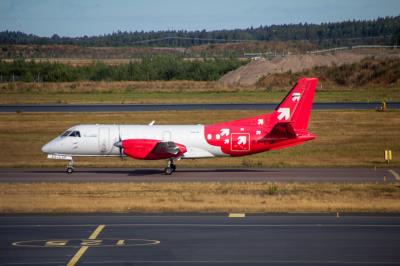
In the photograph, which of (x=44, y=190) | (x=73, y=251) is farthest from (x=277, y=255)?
(x=44, y=190)

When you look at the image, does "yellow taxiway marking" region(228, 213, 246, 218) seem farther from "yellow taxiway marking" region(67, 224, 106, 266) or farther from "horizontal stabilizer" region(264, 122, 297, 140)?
"horizontal stabilizer" region(264, 122, 297, 140)

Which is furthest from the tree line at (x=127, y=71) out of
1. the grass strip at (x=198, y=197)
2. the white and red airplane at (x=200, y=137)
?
the grass strip at (x=198, y=197)

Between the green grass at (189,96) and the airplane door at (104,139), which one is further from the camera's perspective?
the green grass at (189,96)

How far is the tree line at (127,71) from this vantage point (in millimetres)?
118438

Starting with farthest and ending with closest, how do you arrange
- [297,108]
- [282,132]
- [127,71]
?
[127,71], [297,108], [282,132]

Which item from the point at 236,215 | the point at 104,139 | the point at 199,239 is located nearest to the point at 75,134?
the point at 104,139

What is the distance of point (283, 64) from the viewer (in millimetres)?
109875

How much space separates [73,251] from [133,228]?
3.90 meters

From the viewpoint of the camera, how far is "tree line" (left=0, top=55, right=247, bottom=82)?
118 m

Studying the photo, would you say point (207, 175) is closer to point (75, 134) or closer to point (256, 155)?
point (75, 134)

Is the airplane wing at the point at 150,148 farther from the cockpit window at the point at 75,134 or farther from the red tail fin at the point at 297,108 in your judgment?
the red tail fin at the point at 297,108

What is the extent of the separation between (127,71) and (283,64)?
2701 centimetres

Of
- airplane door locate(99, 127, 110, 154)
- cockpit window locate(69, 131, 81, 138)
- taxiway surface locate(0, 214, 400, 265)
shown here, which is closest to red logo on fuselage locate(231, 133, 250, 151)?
airplane door locate(99, 127, 110, 154)

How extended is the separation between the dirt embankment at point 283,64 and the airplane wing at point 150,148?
62788mm
